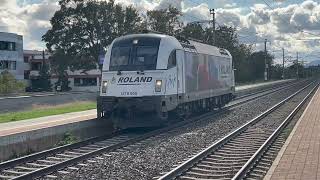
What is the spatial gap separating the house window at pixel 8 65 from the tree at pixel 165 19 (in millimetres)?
25003

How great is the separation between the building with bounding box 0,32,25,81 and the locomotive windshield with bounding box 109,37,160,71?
217 ft

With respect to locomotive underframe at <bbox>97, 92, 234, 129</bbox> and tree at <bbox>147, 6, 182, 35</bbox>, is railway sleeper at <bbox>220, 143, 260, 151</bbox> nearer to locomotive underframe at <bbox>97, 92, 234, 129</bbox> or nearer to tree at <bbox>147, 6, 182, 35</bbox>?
locomotive underframe at <bbox>97, 92, 234, 129</bbox>

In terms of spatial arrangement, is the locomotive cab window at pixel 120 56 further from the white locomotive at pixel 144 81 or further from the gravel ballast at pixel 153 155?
the gravel ballast at pixel 153 155

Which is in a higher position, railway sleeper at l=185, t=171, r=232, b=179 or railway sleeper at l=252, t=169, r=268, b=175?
railway sleeper at l=252, t=169, r=268, b=175

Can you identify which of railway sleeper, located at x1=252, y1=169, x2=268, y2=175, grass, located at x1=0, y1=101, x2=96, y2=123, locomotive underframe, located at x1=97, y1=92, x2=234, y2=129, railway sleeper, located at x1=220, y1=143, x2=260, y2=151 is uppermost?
locomotive underframe, located at x1=97, y1=92, x2=234, y2=129

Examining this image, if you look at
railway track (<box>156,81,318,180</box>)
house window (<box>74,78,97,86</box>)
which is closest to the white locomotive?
railway track (<box>156,81,318,180</box>)

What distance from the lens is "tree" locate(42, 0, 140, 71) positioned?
67.1m

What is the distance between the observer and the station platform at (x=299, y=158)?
9711mm

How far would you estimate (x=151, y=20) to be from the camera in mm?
71250

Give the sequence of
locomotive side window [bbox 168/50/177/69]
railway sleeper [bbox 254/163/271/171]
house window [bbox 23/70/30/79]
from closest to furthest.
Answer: railway sleeper [bbox 254/163/271/171] → locomotive side window [bbox 168/50/177/69] → house window [bbox 23/70/30/79]

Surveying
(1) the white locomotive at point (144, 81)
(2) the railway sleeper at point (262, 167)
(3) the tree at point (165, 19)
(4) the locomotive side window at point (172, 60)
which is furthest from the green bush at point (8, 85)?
(2) the railway sleeper at point (262, 167)

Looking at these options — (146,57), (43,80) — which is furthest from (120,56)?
(43,80)

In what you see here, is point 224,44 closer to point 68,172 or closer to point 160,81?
point 160,81

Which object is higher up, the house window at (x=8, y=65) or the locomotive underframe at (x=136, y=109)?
the house window at (x=8, y=65)
